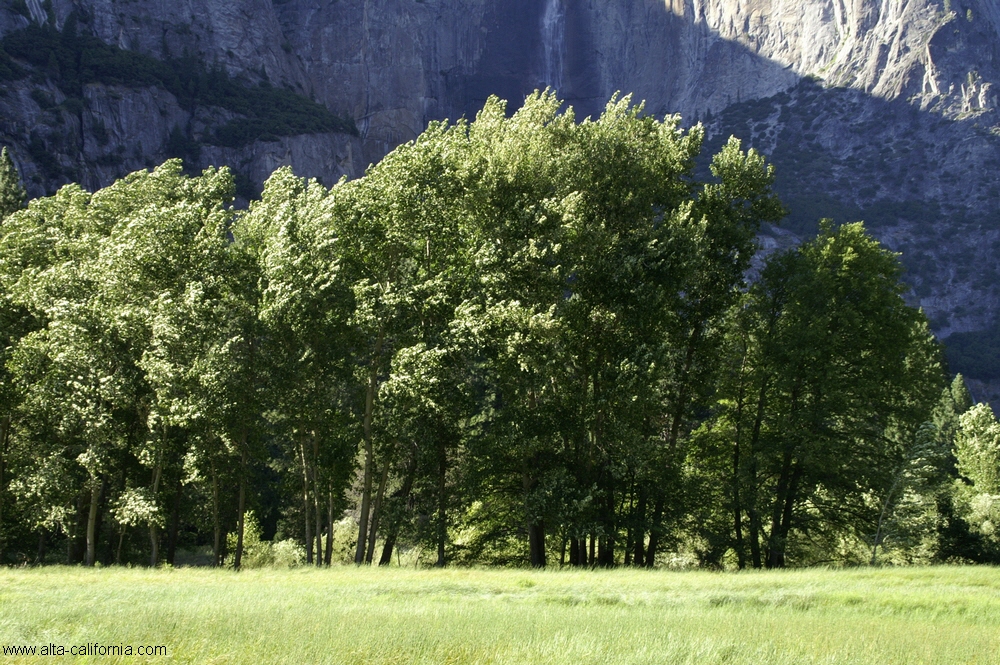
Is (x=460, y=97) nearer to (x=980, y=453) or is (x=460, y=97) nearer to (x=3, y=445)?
(x=980, y=453)

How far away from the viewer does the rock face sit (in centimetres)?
10531

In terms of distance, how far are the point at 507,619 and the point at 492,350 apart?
12702 mm

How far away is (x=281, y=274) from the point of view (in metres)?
22.8

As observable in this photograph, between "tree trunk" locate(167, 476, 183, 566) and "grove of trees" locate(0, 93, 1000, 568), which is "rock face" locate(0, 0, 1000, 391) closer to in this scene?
"tree trunk" locate(167, 476, 183, 566)

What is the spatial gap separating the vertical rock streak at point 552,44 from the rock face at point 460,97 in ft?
1.52

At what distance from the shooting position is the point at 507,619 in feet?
34.3

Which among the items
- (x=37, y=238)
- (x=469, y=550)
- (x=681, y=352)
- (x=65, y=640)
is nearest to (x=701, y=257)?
(x=681, y=352)

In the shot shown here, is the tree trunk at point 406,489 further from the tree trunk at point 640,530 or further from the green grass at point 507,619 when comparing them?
the green grass at point 507,619

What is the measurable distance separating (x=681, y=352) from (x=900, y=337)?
740 centimetres

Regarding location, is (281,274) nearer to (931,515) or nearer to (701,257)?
(701,257)

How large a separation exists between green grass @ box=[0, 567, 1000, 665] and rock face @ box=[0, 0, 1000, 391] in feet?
304

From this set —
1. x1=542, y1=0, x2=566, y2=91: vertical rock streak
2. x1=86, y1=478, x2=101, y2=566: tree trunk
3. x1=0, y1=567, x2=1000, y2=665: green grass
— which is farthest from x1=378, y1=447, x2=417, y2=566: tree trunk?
x1=542, y1=0, x2=566, y2=91: vertical rock streak

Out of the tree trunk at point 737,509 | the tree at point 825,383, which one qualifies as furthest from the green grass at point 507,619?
the tree trunk at point 737,509

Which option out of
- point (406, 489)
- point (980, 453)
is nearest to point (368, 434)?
point (406, 489)
